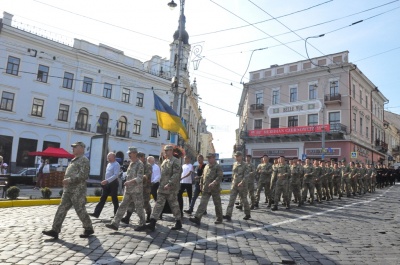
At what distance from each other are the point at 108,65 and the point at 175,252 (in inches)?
1302

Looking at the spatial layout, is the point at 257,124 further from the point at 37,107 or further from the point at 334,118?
the point at 37,107

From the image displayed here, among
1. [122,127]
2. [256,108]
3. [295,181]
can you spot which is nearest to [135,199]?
[295,181]

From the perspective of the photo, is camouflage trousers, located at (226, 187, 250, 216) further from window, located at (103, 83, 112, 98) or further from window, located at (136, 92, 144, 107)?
window, located at (136, 92, 144, 107)

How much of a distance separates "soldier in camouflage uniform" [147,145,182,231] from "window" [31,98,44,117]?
90.1 feet

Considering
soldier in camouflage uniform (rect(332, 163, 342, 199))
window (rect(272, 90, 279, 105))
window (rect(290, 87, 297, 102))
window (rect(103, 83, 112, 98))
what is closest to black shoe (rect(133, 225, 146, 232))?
soldier in camouflage uniform (rect(332, 163, 342, 199))

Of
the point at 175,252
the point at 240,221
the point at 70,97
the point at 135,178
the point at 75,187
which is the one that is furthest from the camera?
the point at 70,97

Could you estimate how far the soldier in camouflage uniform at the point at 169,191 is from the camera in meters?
6.98

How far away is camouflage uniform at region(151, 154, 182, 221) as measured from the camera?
277 inches

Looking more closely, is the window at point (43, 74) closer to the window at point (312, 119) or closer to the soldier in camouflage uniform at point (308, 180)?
the soldier in camouflage uniform at point (308, 180)

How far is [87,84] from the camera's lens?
34.5 meters

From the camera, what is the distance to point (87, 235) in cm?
607

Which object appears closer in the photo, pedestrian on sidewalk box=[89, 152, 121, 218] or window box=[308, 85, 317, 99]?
pedestrian on sidewalk box=[89, 152, 121, 218]

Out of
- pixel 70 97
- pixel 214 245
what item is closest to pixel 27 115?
pixel 70 97

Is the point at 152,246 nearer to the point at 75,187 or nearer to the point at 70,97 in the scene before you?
the point at 75,187
